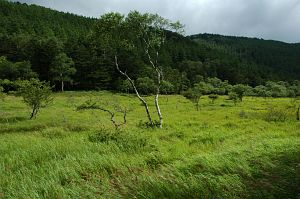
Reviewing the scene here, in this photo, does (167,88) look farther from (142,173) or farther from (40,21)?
(142,173)

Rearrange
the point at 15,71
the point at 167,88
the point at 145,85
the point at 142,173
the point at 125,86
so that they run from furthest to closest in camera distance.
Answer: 1. the point at 167,88
2. the point at 145,85
3. the point at 125,86
4. the point at 15,71
5. the point at 142,173

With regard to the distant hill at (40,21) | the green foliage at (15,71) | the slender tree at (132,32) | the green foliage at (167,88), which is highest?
the distant hill at (40,21)

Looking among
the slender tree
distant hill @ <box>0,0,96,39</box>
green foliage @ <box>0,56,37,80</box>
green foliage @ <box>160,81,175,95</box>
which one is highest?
distant hill @ <box>0,0,96,39</box>

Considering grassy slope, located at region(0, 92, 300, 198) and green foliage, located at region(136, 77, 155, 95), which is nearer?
grassy slope, located at region(0, 92, 300, 198)

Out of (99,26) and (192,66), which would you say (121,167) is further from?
(192,66)

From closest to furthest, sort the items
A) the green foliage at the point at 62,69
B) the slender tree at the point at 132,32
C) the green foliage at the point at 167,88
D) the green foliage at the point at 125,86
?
1. the slender tree at the point at 132,32
2. the green foliage at the point at 125,86
3. the green foliage at the point at 62,69
4. the green foliage at the point at 167,88

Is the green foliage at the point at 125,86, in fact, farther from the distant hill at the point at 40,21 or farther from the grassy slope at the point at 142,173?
the grassy slope at the point at 142,173

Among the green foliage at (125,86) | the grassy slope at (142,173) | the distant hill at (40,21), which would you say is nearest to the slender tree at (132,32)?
the grassy slope at (142,173)

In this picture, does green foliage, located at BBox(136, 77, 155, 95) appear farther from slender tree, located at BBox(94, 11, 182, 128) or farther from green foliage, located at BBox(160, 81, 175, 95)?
slender tree, located at BBox(94, 11, 182, 128)

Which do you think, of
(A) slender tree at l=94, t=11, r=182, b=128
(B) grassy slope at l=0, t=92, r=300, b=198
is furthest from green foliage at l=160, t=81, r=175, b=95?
(B) grassy slope at l=0, t=92, r=300, b=198

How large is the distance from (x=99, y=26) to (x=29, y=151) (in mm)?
18816

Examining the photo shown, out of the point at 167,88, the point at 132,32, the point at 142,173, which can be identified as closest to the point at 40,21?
the point at 167,88

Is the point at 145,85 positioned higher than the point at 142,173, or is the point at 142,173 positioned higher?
the point at 142,173

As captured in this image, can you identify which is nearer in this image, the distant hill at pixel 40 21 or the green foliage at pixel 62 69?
the green foliage at pixel 62 69
